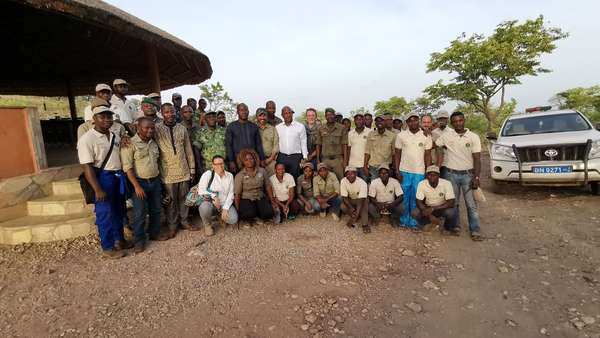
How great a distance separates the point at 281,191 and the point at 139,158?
2.07m

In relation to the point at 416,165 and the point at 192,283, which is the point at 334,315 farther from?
the point at 416,165

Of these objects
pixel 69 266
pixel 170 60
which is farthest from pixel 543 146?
pixel 170 60

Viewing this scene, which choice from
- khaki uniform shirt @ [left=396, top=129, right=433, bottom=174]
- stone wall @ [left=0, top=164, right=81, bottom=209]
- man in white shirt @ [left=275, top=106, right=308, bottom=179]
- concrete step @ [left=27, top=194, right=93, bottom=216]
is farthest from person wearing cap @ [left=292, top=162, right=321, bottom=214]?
stone wall @ [left=0, top=164, right=81, bottom=209]

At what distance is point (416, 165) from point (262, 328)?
3151 millimetres

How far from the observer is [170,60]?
8328 millimetres

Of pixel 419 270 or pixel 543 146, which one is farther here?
pixel 543 146

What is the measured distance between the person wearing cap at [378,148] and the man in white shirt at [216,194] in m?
2.21

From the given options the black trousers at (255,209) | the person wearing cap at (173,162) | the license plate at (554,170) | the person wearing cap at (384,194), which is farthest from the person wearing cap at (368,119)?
the person wearing cap at (173,162)

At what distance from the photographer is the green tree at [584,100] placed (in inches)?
797

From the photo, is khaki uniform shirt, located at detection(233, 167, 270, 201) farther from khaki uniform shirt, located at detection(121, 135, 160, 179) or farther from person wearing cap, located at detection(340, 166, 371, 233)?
person wearing cap, located at detection(340, 166, 371, 233)

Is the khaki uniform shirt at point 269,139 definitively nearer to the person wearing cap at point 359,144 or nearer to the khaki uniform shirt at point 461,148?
the person wearing cap at point 359,144

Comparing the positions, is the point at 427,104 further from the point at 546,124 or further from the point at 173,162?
the point at 173,162

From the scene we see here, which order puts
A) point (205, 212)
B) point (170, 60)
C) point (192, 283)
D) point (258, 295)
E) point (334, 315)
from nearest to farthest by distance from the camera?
1. point (334, 315)
2. point (258, 295)
3. point (192, 283)
4. point (205, 212)
5. point (170, 60)

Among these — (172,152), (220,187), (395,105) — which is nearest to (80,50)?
(172,152)
